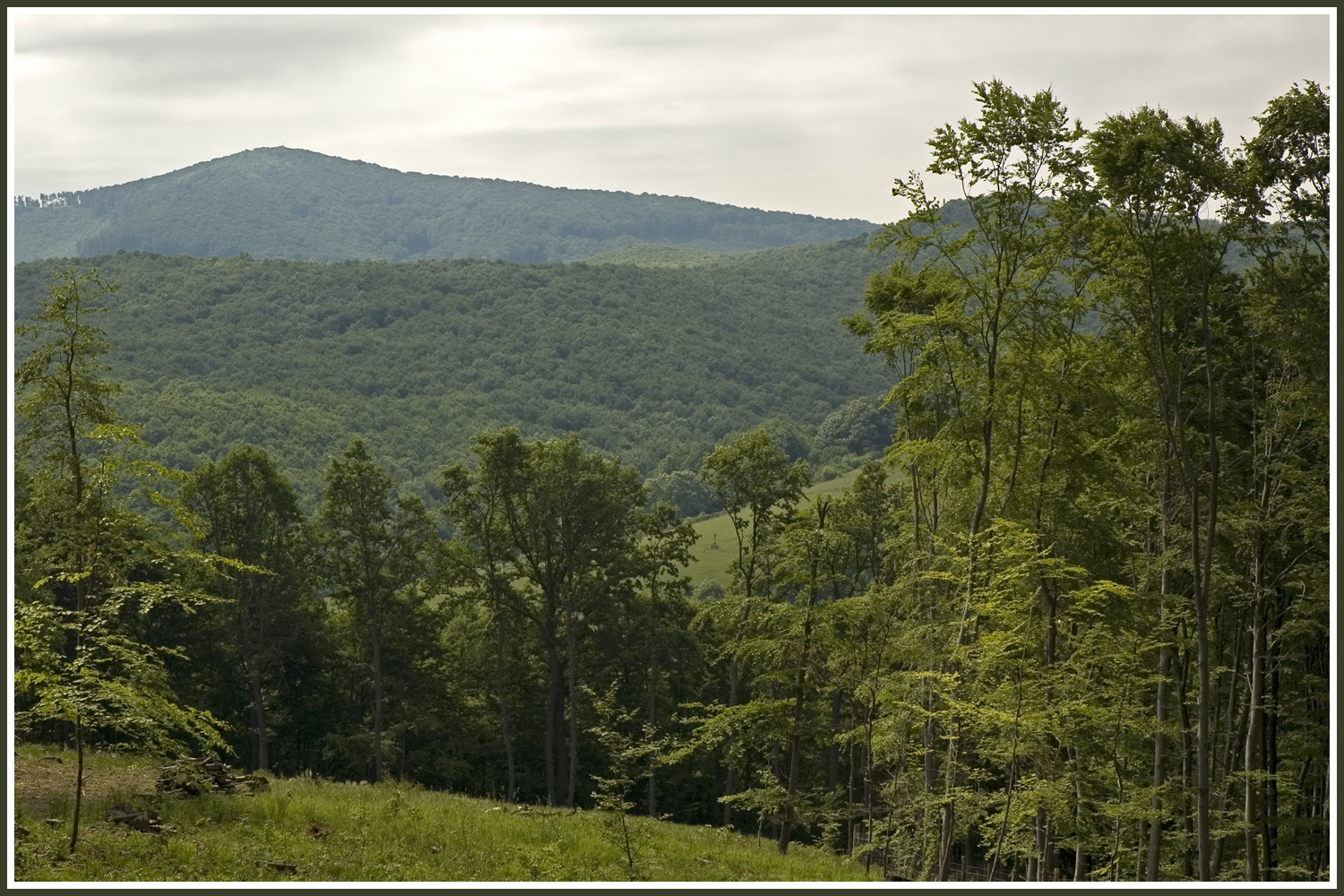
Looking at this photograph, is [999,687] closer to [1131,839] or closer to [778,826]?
[1131,839]

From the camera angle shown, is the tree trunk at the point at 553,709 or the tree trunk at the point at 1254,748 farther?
the tree trunk at the point at 553,709

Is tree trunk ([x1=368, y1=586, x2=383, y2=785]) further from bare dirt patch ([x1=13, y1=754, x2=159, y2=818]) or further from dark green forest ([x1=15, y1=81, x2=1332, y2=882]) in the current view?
bare dirt patch ([x1=13, y1=754, x2=159, y2=818])

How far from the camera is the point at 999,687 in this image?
1552 cm

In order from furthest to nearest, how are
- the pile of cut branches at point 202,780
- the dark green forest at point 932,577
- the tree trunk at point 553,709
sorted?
the tree trunk at point 553,709, the pile of cut branches at point 202,780, the dark green forest at point 932,577

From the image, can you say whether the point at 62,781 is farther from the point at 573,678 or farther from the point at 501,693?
the point at 573,678

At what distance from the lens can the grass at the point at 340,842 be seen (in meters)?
13.6

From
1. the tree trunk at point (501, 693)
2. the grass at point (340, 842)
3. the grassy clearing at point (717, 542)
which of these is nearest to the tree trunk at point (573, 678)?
the tree trunk at point (501, 693)

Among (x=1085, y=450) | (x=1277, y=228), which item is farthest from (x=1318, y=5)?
(x=1085, y=450)

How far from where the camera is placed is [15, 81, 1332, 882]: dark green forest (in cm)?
1545

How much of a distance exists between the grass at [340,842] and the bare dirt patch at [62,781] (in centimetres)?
5

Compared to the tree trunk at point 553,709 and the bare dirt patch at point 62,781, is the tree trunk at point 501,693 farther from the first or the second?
the bare dirt patch at point 62,781

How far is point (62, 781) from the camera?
56.9 ft

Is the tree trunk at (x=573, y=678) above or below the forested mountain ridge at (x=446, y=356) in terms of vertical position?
below

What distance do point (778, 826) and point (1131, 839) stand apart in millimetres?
18671
